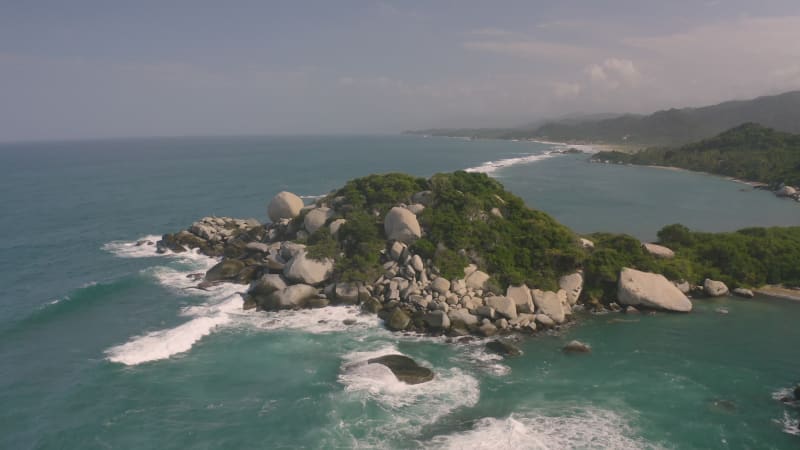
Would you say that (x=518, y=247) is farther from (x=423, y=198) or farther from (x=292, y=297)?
(x=292, y=297)

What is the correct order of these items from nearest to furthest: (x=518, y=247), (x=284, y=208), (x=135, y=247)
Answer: (x=518, y=247) < (x=284, y=208) < (x=135, y=247)

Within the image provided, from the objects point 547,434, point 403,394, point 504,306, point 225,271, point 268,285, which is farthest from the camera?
point 225,271

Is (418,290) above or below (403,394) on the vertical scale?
above

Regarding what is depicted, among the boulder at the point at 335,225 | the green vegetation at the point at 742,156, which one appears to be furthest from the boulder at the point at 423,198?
the green vegetation at the point at 742,156

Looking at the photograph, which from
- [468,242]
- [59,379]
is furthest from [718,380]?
[59,379]

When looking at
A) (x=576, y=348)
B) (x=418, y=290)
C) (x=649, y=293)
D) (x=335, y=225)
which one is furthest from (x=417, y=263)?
(x=649, y=293)

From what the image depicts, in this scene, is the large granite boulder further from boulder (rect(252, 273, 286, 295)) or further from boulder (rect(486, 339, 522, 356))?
boulder (rect(252, 273, 286, 295))

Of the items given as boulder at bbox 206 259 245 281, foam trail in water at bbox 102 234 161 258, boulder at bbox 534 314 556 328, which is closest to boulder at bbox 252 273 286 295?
boulder at bbox 206 259 245 281
